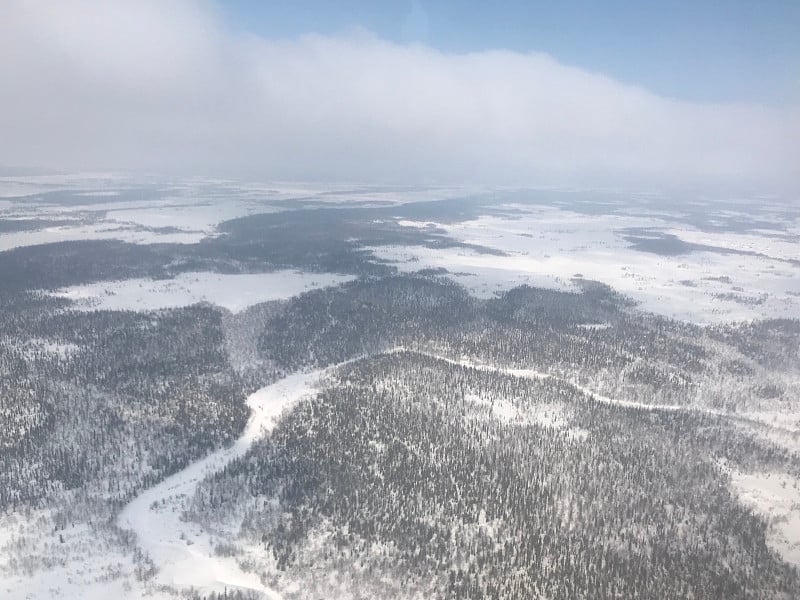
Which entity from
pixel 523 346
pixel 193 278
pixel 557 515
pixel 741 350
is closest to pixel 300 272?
pixel 193 278

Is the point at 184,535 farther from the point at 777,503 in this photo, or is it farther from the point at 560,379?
the point at 560,379

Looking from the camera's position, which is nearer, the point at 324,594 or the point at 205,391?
the point at 324,594

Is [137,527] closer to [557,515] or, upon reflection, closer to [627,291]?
[557,515]

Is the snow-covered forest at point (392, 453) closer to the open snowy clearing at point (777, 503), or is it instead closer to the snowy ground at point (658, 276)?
the open snowy clearing at point (777, 503)

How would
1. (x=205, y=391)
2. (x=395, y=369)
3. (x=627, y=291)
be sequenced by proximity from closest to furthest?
(x=205, y=391), (x=395, y=369), (x=627, y=291)

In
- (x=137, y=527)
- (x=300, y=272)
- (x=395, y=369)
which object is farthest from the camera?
(x=300, y=272)

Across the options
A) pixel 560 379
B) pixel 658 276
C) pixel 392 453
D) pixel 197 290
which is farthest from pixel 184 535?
pixel 658 276
